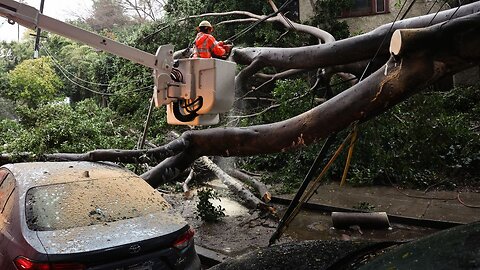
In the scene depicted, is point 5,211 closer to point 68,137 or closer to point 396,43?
point 396,43

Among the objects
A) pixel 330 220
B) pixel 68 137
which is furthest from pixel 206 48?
pixel 68 137

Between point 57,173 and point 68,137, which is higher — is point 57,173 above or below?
above

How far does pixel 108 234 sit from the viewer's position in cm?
344

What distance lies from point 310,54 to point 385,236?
3.15 m

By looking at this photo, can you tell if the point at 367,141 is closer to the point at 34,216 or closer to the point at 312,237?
the point at 312,237

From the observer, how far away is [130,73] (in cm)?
1445

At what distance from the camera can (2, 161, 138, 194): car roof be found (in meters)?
3.99

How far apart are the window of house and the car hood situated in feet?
40.9

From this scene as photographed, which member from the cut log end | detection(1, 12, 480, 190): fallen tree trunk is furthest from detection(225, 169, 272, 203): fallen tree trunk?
the cut log end

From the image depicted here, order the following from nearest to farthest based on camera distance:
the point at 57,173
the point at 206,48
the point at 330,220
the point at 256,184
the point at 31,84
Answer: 1. the point at 57,173
2. the point at 206,48
3. the point at 330,220
4. the point at 256,184
5. the point at 31,84

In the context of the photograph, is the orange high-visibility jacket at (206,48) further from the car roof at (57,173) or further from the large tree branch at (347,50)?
the car roof at (57,173)

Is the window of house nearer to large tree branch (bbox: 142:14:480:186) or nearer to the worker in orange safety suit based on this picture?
the worker in orange safety suit

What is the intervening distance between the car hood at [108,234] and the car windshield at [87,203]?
10cm

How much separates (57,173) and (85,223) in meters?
0.92
